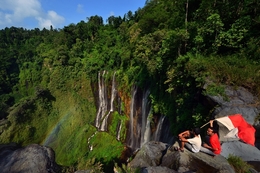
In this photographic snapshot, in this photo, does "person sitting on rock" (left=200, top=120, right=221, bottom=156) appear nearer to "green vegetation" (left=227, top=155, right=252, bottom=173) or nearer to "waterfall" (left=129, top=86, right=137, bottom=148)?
"green vegetation" (left=227, top=155, right=252, bottom=173)

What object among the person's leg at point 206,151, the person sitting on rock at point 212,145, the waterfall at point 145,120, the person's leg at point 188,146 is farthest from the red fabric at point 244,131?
the waterfall at point 145,120

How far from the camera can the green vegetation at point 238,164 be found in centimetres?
528

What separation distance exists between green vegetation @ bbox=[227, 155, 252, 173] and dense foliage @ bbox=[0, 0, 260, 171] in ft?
7.70

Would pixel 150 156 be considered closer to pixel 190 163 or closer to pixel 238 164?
pixel 190 163

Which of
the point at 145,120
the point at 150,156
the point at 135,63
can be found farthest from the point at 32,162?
the point at 135,63

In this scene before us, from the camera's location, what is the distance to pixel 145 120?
16812mm

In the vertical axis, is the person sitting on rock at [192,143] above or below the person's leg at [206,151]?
above

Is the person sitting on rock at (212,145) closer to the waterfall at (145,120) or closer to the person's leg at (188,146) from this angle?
the person's leg at (188,146)

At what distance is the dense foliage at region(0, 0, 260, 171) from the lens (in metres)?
8.52

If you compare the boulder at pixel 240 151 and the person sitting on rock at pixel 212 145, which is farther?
the boulder at pixel 240 151

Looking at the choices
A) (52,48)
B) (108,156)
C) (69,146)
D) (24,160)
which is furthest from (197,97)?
(52,48)

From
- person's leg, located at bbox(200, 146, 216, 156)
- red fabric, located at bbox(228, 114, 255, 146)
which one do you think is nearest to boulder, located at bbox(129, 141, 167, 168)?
person's leg, located at bbox(200, 146, 216, 156)

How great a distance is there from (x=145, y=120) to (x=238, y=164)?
11.6 m

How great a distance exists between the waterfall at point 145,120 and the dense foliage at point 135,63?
1.47m
